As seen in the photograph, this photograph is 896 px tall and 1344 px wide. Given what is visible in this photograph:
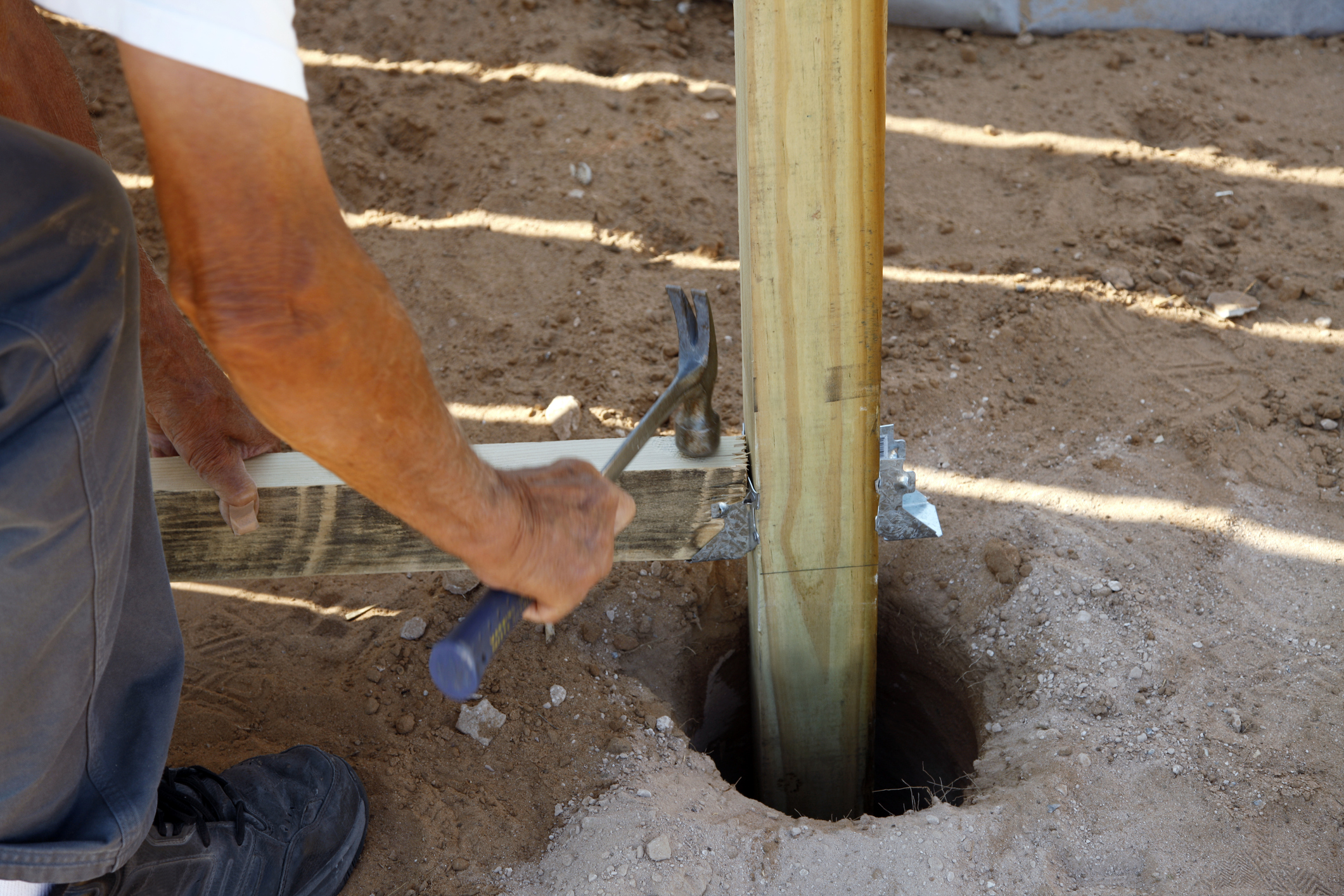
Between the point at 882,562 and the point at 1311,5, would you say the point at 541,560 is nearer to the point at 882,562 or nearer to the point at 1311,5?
the point at 882,562

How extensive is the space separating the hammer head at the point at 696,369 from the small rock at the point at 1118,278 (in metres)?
1.70

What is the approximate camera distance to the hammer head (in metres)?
1.61

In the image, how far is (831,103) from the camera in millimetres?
1413

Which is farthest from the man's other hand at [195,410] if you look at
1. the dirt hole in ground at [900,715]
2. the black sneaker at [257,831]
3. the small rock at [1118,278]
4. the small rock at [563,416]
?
the small rock at [1118,278]

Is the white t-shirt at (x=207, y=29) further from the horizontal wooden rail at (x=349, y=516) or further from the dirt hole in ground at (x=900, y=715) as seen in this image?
the dirt hole in ground at (x=900, y=715)

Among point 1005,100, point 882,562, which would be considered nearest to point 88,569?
point 882,562

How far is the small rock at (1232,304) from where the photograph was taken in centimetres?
268

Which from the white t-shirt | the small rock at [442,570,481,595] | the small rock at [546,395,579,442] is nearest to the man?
the white t-shirt

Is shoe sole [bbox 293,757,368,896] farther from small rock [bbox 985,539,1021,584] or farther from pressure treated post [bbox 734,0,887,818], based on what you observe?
small rock [bbox 985,539,1021,584]

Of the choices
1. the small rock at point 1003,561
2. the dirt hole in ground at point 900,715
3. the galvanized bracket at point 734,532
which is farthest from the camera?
the dirt hole in ground at point 900,715

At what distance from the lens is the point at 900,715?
262 cm

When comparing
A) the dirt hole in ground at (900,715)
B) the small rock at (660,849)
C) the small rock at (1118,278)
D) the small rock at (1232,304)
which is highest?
the small rock at (1118,278)

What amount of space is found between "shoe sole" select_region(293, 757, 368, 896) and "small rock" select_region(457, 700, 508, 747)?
0.78ft

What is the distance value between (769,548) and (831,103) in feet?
2.71
